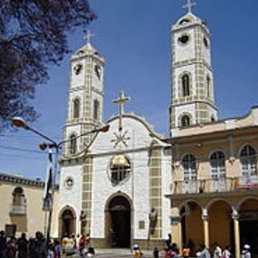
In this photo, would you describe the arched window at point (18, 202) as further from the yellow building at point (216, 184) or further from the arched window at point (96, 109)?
the arched window at point (96, 109)

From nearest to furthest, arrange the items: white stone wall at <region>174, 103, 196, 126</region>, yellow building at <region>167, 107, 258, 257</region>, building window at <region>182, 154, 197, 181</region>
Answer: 1. yellow building at <region>167, 107, 258, 257</region>
2. building window at <region>182, 154, 197, 181</region>
3. white stone wall at <region>174, 103, 196, 126</region>

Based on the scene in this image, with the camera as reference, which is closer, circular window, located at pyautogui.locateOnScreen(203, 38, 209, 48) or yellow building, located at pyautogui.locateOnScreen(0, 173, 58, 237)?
yellow building, located at pyautogui.locateOnScreen(0, 173, 58, 237)

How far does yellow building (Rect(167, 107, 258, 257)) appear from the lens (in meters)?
25.0

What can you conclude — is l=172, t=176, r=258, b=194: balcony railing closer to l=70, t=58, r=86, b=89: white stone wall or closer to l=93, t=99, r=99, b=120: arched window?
l=93, t=99, r=99, b=120: arched window

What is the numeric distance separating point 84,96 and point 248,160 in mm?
24866

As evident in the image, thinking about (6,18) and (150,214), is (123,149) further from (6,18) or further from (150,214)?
(6,18)

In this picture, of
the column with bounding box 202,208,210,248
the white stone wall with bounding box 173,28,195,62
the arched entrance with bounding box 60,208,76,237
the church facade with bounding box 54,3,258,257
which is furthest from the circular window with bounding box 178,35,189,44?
the column with bounding box 202,208,210,248

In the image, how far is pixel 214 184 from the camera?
25484mm

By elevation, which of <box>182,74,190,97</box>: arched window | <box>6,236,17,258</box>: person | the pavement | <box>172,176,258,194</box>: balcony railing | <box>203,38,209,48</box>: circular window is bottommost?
the pavement

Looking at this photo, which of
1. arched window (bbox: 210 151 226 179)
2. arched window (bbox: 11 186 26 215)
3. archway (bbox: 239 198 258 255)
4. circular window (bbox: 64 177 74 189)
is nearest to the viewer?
archway (bbox: 239 198 258 255)

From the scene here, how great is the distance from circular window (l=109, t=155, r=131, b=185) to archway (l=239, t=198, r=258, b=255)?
9142 mm

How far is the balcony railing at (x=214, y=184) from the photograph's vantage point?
2470 centimetres

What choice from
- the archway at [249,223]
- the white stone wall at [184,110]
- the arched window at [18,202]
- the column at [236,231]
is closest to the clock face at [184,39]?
the white stone wall at [184,110]

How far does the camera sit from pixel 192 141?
27469 mm
